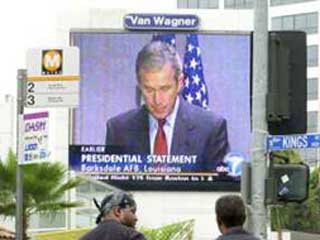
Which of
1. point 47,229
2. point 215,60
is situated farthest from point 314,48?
point 47,229

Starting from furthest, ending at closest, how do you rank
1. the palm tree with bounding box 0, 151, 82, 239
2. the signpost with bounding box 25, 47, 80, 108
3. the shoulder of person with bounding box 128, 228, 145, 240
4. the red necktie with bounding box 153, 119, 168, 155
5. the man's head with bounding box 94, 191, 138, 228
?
1. the red necktie with bounding box 153, 119, 168, 155
2. the palm tree with bounding box 0, 151, 82, 239
3. the signpost with bounding box 25, 47, 80, 108
4. the man's head with bounding box 94, 191, 138, 228
5. the shoulder of person with bounding box 128, 228, 145, 240

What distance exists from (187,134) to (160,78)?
271cm

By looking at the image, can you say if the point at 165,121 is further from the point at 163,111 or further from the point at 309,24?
the point at 309,24

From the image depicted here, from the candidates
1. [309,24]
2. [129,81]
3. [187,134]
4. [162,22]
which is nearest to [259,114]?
[129,81]

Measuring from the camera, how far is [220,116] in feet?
150

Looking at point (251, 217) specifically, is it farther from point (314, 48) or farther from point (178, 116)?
point (314, 48)

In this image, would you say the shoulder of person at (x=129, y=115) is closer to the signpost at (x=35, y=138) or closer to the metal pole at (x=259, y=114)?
the metal pole at (x=259, y=114)

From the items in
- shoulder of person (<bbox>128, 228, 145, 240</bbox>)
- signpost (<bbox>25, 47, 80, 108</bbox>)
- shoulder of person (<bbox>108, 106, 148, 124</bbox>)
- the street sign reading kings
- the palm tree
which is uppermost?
signpost (<bbox>25, 47, 80, 108</bbox>)

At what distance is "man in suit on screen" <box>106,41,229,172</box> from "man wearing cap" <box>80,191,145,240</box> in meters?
37.8

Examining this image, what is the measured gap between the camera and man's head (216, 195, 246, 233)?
6.93 m

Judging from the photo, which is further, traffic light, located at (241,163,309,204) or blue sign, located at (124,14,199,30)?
blue sign, located at (124,14,199,30)

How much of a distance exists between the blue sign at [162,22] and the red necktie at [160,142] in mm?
4228

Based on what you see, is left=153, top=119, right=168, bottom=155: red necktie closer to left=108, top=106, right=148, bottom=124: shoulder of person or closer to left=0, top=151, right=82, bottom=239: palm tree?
left=108, top=106, right=148, bottom=124: shoulder of person

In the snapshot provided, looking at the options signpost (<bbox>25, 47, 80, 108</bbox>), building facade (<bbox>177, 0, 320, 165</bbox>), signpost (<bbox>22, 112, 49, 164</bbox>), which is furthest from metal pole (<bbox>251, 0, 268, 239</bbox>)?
building facade (<bbox>177, 0, 320, 165</bbox>)
